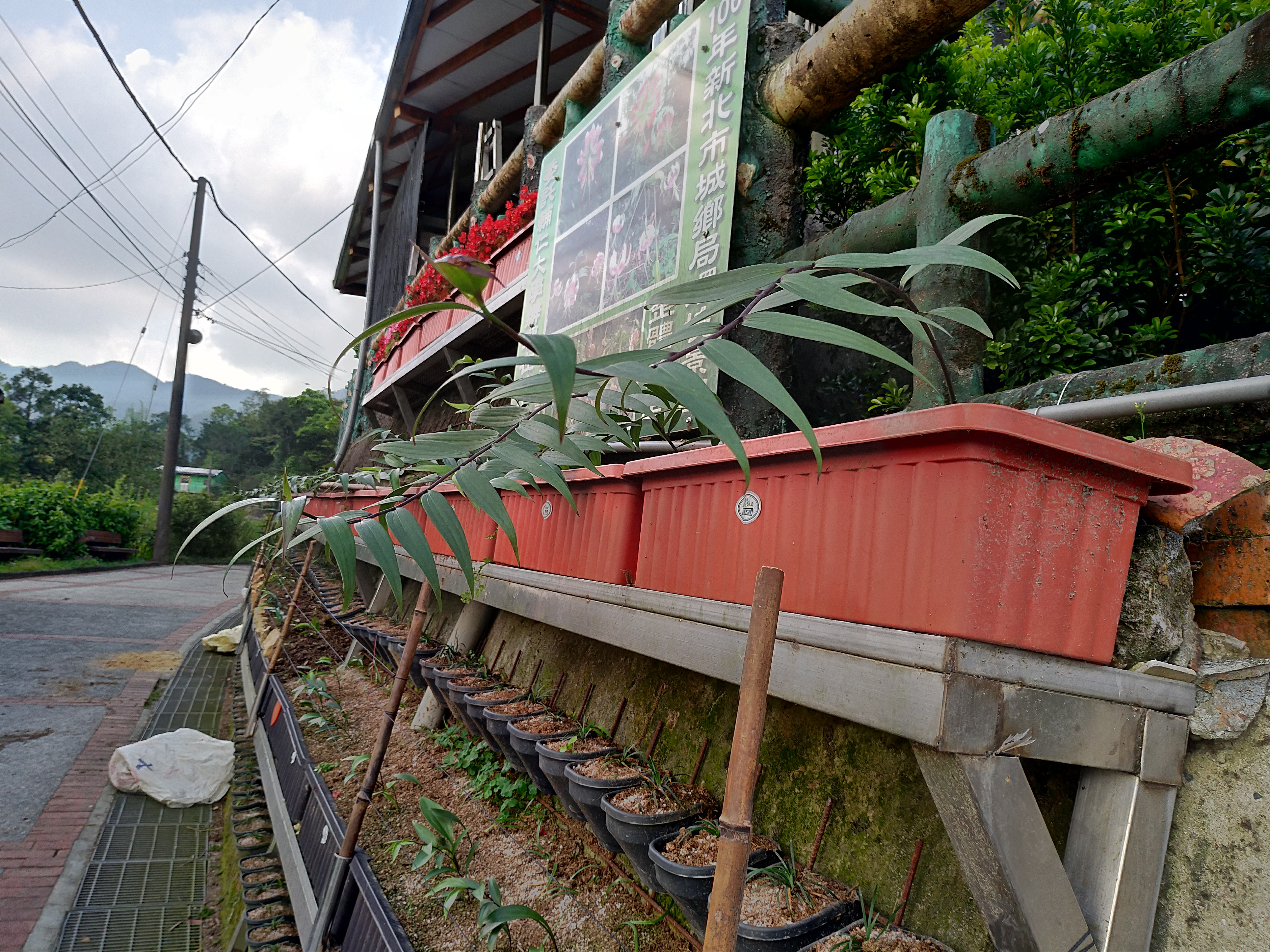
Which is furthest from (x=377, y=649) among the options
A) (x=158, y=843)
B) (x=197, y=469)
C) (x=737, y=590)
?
(x=197, y=469)

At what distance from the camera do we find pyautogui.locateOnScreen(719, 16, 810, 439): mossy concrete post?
2971 millimetres

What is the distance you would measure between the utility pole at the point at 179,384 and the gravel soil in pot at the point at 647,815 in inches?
673

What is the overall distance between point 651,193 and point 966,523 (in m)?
3.00

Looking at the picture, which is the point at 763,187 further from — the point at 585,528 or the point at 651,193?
the point at 585,528

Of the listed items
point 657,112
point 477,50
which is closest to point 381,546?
point 657,112

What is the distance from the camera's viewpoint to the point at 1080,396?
1.64 m

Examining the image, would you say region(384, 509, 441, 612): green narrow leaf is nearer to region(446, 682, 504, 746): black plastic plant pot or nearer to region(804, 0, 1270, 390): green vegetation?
region(446, 682, 504, 746): black plastic plant pot

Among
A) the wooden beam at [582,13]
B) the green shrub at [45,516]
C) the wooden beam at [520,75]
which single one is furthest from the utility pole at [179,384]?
the wooden beam at [582,13]

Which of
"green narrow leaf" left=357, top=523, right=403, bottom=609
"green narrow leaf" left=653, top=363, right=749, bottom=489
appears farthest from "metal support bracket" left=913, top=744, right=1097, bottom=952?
"green narrow leaf" left=357, top=523, right=403, bottom=609

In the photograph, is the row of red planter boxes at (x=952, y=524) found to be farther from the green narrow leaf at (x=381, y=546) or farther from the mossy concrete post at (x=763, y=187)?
the mossy concrete post at (x=763, y=187)

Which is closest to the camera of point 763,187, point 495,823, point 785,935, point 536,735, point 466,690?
point 785,935

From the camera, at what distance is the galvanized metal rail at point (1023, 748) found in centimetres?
79

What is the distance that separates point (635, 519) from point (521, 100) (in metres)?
11.6

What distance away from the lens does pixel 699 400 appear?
55cm
